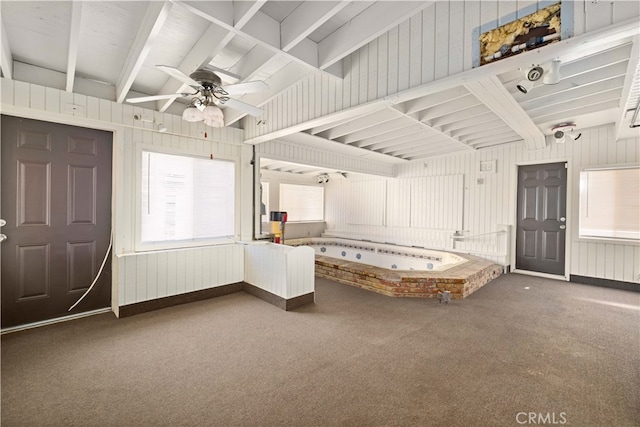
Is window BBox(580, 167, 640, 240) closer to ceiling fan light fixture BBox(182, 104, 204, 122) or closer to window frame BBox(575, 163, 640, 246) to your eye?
window frame BBox(575, 163, 640, 246)

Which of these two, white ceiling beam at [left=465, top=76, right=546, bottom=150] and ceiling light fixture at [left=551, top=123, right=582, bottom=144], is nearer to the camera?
white ceiling beam at [left=465, top=76, right=546, bottom=150]

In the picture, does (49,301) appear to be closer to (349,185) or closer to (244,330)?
(244,330)

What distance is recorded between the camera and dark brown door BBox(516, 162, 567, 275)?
5.36 metres

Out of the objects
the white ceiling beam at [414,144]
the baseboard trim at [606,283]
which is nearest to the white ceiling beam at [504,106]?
the white ceiling beam at [414,144]

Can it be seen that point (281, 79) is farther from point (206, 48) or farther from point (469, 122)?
point (469, 122)

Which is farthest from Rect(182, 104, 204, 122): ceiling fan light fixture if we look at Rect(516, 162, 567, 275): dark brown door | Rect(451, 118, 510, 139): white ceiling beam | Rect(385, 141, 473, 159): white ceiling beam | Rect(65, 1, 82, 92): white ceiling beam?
Rect(516, 162, 567, 275): dark brown door

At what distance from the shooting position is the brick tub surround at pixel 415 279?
423 centimetres

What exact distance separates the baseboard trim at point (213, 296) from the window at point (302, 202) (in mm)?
4277

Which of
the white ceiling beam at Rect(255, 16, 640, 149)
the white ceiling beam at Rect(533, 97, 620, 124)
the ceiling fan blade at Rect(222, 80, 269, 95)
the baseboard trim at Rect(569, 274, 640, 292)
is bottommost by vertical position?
the baseboard trim at Rect(569, 274, 640, 292)

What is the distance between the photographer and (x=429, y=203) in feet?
23.5

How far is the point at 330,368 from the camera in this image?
237cm

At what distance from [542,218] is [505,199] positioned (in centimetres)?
74

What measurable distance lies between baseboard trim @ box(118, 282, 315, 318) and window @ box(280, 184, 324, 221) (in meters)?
4.28

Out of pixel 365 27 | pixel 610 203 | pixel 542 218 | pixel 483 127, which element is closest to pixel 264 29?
pixel 365 27
